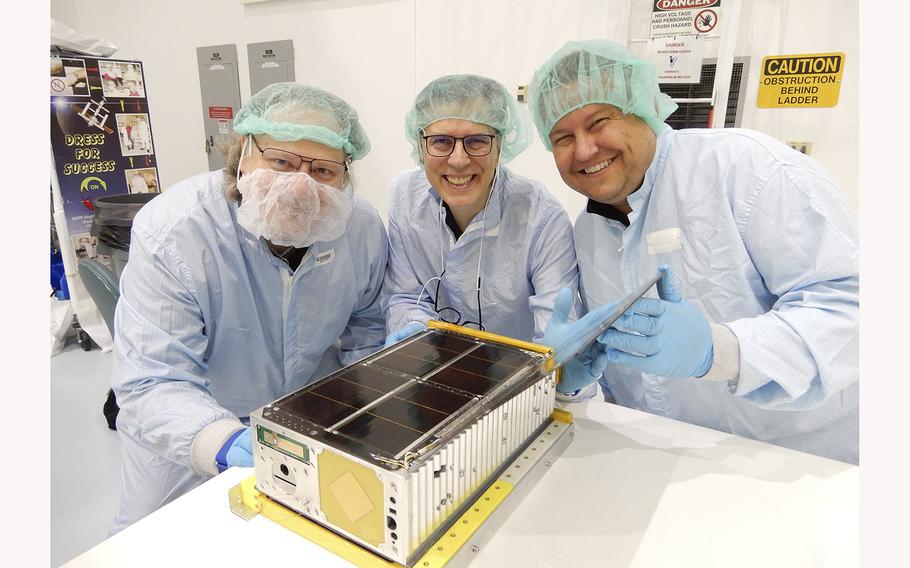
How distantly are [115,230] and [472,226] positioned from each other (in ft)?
6.75

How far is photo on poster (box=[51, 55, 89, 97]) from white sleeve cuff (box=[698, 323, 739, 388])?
12.3 feet

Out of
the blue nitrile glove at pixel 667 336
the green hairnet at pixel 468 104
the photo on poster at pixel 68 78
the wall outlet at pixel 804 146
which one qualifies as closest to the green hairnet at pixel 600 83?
the green hairnet at pixel 468 104

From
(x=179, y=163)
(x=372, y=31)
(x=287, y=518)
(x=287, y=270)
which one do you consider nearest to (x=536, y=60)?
(x=372, y=31)

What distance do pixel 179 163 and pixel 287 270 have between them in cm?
429

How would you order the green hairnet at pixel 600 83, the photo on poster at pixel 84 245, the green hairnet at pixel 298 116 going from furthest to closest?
Result: the photo on poster at pixel 84 245, the green hairnet at pixel 298 116, the green hairnet at pixel 600 83

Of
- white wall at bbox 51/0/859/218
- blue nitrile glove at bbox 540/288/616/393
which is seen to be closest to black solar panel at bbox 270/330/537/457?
blue nitrile glove at bbox 540/288/616/393

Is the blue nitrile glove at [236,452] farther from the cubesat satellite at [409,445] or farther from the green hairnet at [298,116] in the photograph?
the green hairnet at [298,116]

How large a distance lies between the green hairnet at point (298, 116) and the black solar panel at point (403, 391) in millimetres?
643

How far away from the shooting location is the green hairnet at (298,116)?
4.61 feet

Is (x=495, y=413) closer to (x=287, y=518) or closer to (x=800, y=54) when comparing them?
(x=287, y=518)

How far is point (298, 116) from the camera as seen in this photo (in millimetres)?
1430

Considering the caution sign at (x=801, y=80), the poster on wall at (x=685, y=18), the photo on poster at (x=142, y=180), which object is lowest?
the photo on poster at (x=142, y=180)

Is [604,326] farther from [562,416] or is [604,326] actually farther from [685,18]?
[685,18]

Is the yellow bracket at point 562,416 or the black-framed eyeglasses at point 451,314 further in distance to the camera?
the black-framed eyeglasses at point 451,314
